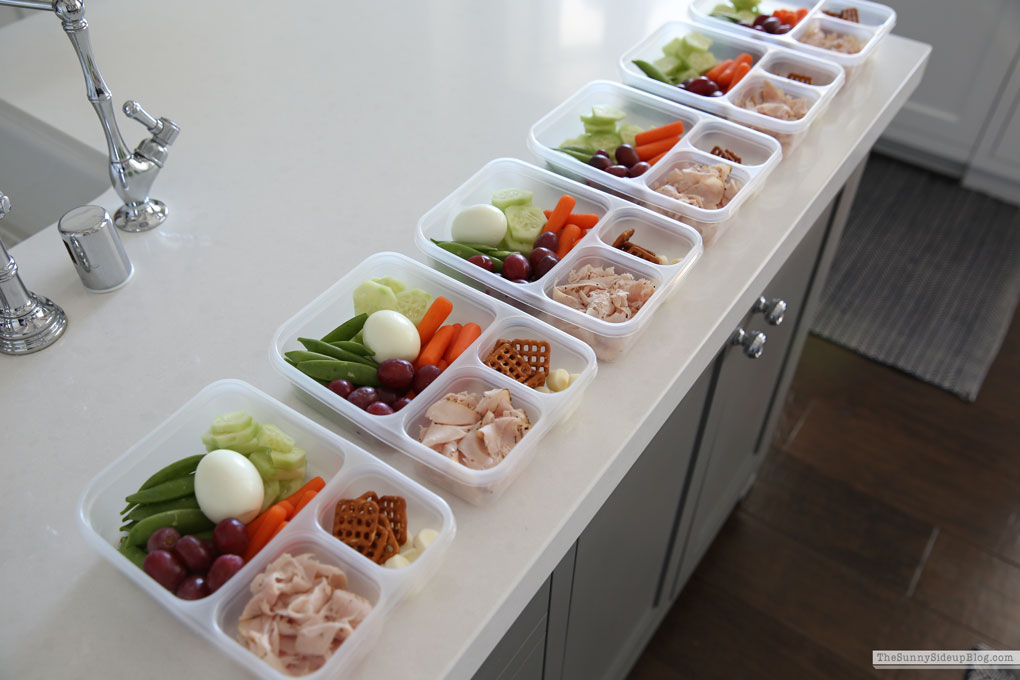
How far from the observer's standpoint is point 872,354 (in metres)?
2.16

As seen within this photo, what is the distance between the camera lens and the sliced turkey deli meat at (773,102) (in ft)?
3.78

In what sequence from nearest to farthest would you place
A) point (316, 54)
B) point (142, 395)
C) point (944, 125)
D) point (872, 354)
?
point (142, 395) → point (316, 54) → point (872, 354) → point (944, 125)

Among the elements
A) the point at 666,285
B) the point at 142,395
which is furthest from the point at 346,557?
the point at 666,285

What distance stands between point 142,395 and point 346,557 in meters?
0.34

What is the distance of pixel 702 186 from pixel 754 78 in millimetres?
280

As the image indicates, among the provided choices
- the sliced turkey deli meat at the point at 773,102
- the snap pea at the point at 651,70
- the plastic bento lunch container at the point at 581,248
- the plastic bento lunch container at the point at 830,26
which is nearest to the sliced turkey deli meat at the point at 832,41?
the plastic bento lunch container at the point at 830,26

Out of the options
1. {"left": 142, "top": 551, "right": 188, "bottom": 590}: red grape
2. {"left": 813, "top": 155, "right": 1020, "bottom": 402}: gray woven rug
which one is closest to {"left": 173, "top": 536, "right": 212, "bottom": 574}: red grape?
{"left": 142, "top": 551, "right": 188, "bottom": 590}: red grape

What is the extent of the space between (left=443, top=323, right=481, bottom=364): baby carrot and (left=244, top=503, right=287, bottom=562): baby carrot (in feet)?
0.76

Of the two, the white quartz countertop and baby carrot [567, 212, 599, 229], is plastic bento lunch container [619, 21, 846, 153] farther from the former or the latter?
baby carrot [567, 212, 599, 229]

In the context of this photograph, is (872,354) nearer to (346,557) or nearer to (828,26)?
(828,26)

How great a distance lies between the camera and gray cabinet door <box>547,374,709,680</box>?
1044 mm

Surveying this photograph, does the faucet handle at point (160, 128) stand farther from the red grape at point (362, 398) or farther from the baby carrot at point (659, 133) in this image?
the baby carrot at point (659, 133)

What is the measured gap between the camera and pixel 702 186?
1.03 metres

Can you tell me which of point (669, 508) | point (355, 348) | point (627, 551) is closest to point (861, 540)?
point (669, 508)
